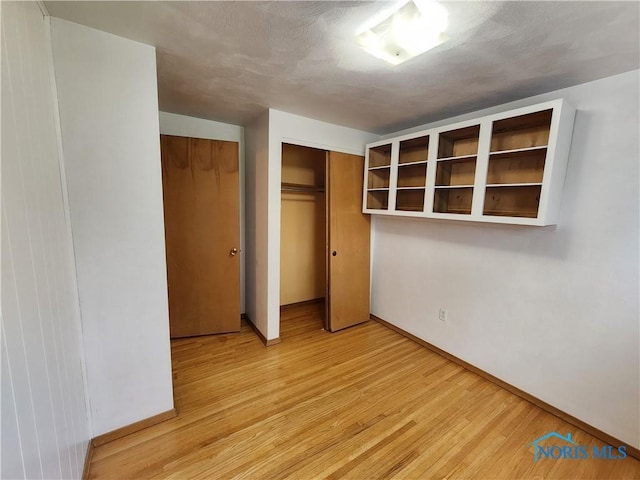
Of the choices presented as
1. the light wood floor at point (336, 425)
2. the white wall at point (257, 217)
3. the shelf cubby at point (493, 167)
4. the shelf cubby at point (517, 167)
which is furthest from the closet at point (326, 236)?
the shelf cubby at point (517, 167)

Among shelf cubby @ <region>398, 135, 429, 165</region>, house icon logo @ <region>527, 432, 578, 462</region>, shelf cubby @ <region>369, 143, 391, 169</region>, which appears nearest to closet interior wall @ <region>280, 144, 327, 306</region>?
shelf cubby @ <region>369, 143, 391, 169</region>

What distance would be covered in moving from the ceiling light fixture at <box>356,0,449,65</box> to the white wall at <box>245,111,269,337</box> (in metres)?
1.34

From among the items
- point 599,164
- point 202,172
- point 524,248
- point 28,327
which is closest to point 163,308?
point 28,327

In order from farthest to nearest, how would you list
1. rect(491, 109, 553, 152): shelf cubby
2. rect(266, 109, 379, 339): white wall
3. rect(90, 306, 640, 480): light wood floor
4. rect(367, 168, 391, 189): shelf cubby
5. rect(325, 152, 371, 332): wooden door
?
rect(367, 168, 391, 189): shelf cubby
rect(325, 152, 371, 332): wooden door
rect(266, 109, 379, 339): white wall
rect(491, 109, 553, 152): shelf cubby
rect(90, 306, 640, 480): light wood floor

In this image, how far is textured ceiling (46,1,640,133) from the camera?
3.93ft

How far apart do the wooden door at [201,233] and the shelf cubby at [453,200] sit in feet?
6.46

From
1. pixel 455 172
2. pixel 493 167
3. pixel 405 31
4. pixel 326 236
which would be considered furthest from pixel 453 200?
pixel 405 31

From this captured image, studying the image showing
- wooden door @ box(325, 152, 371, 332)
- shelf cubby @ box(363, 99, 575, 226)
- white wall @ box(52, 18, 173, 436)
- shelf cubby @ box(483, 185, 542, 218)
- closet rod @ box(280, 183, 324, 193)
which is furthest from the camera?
closet rod @ box(280, 183, 324, 193)

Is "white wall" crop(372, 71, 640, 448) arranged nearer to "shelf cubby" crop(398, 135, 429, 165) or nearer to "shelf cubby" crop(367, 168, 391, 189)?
"shelf cubby" crop(398, 135, 429, 165)

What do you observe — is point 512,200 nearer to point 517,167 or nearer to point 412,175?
point 517,167

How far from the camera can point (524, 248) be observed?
2086 mm

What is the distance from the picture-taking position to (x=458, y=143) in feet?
8.07

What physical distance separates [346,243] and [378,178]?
0.84 m

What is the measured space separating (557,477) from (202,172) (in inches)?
134
